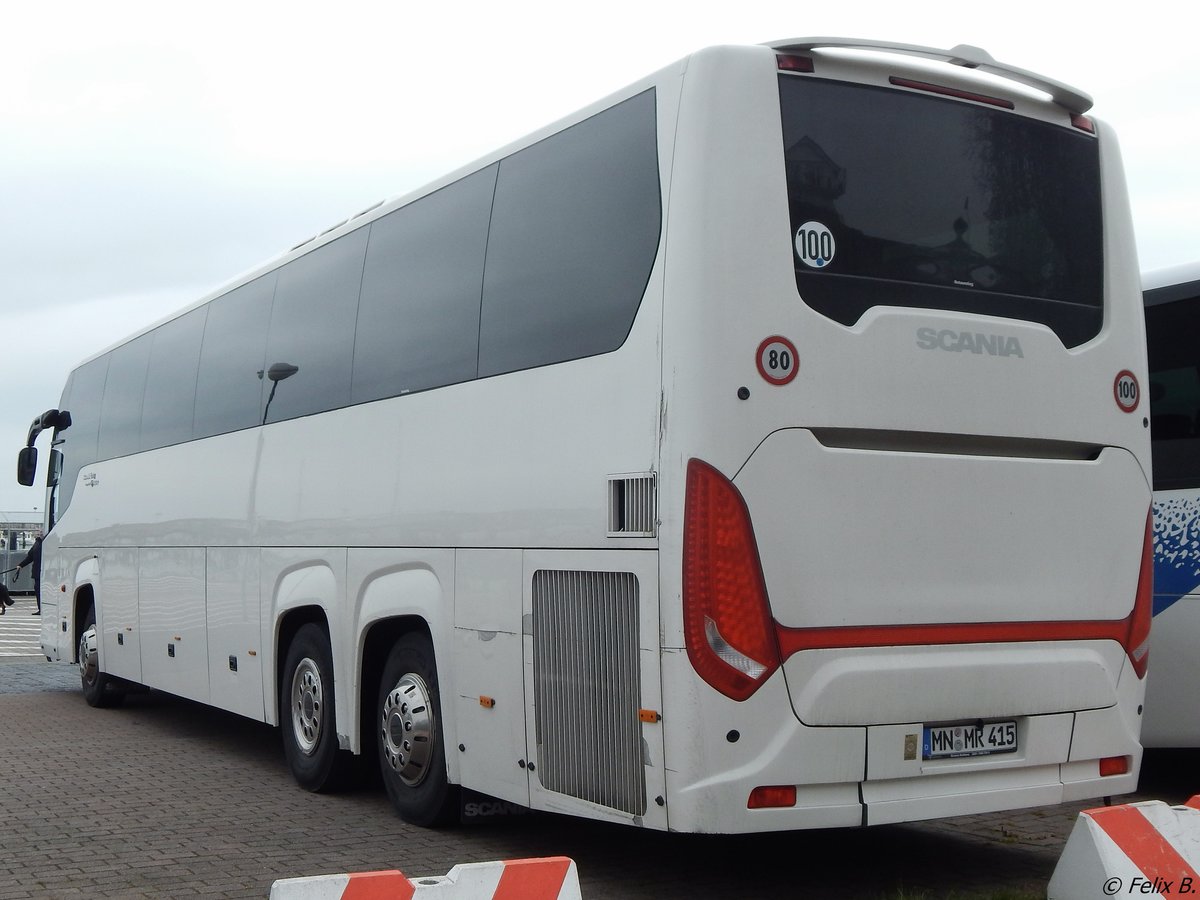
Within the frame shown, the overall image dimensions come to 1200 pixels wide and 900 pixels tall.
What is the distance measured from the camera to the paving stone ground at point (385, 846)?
6914mm

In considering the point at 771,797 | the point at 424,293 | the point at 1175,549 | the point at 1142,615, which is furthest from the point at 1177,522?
the point at 424,293

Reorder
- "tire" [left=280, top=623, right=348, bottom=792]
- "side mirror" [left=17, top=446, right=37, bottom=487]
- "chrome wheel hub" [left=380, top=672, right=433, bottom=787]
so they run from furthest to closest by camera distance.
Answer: "side mirror" [left=17, top=446, right=37, bottom=487]
"tire" [left=280, top=623, right=348, bottom=792]
"chrome wheel hub" [left=380, top=672, right=433, bottom=787]

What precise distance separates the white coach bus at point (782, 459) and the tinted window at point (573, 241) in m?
0.02

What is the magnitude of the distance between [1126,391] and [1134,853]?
7.41ft

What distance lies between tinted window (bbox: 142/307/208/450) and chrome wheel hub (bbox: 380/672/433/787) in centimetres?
512

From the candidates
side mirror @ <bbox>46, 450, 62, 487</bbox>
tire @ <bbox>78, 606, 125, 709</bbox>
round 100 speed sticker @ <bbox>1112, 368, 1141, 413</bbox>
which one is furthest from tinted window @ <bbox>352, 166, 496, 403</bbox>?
side mirror @ <bbox>46, 450, 62, 487</bbox>

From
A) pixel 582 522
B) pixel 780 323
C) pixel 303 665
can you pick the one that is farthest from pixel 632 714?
pixel 303 665

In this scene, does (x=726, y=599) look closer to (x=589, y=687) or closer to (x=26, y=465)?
(x=589, y=687)

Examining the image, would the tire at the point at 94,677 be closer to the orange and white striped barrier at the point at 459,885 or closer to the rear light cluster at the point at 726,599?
the rear light cluster at the point at 726,599

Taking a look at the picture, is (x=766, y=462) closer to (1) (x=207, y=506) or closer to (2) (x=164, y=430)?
(1) (x=207, y=506)

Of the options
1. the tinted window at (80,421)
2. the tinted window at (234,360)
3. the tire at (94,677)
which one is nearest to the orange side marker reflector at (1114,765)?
the tinted window at (234,360)

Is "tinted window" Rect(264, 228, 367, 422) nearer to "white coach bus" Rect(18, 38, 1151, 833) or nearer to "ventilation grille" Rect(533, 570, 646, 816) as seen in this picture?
"white coach bus" Rect(18, 38, 1151, 833)

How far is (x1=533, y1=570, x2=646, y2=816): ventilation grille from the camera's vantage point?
19.7ft

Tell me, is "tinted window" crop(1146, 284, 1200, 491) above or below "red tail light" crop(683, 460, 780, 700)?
above
